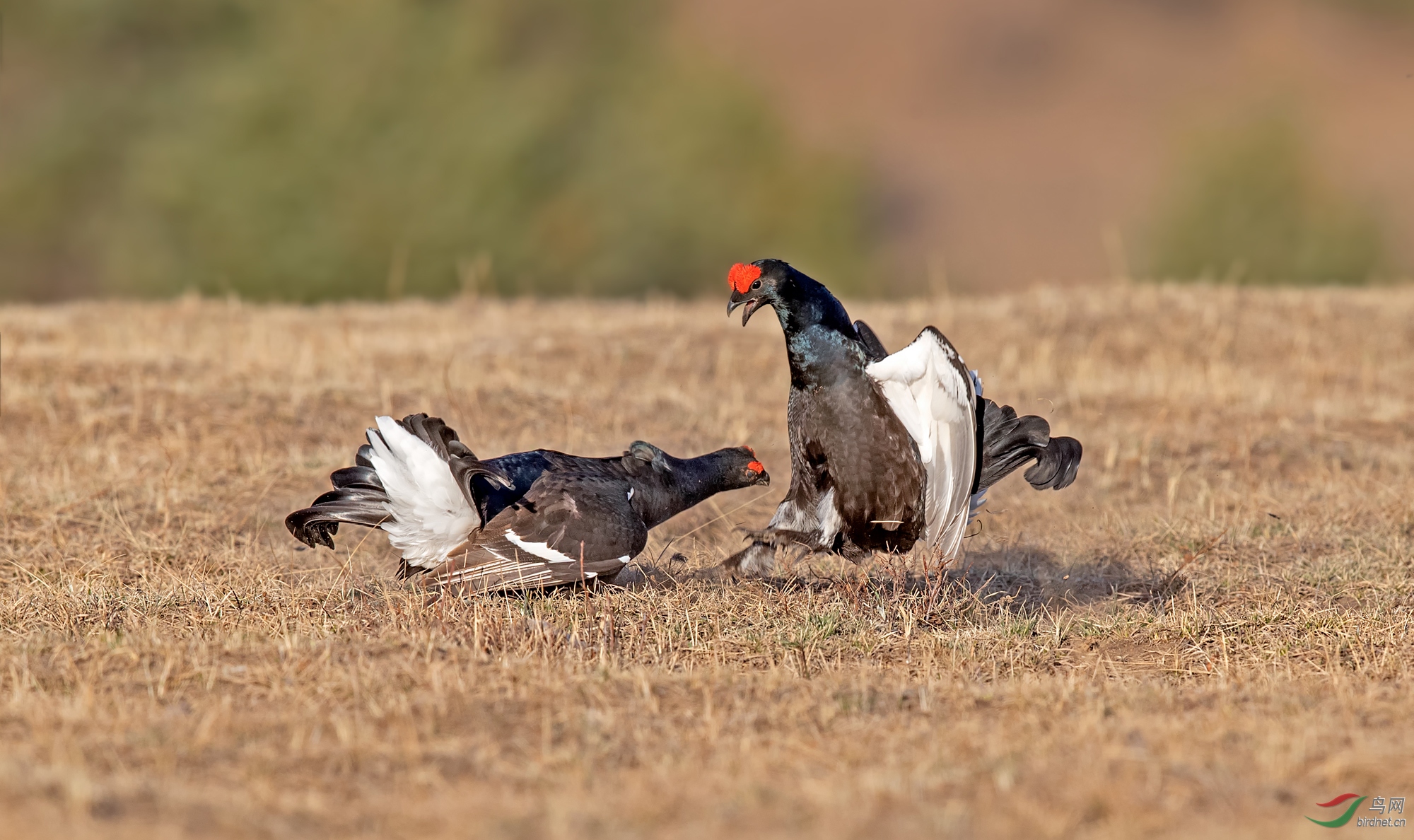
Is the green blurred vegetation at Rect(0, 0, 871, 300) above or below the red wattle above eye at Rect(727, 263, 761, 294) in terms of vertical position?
above

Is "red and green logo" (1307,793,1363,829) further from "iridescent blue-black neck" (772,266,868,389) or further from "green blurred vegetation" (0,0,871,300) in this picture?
"green blurred vegetation" (0,0,871,300)

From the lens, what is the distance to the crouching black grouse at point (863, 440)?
5902mm

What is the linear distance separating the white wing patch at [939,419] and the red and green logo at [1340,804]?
91.3 inches

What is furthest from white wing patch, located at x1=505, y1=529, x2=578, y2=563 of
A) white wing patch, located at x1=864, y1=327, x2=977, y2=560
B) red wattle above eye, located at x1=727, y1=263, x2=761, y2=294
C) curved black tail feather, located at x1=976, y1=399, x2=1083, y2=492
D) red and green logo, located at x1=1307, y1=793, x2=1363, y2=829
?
red and green logo, located at x1=1307, y1=793, x2=1363, y2=829

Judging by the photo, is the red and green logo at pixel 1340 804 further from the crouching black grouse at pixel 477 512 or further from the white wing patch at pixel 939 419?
the crouching black grouse at pixel 477 512

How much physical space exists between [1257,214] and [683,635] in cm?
2472

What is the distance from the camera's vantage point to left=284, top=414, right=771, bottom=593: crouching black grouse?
5.91 metres

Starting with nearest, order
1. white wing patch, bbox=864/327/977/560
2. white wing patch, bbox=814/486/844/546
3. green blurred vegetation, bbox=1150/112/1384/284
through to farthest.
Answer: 1. white wing patch, bbox=864/327/977/560
2. white wing patch, bbox=814/486/844/546
3. green blurred vegetation, bbox=1150/112/1384/284

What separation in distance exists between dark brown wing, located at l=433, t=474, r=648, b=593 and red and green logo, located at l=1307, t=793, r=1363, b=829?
306 centimetres

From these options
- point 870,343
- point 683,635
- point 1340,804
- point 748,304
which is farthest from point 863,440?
point 1340,804

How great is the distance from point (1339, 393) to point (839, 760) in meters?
9.18

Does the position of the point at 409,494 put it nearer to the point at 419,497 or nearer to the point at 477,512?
the point at 419,497

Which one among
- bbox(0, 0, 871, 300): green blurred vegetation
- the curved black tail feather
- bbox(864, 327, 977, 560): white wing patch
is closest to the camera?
bbox(864, 327, 977, 560): white wing patch

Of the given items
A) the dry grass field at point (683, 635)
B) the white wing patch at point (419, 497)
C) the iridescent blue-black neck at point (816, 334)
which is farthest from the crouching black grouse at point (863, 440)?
the white wing patch at point (419, 497)
